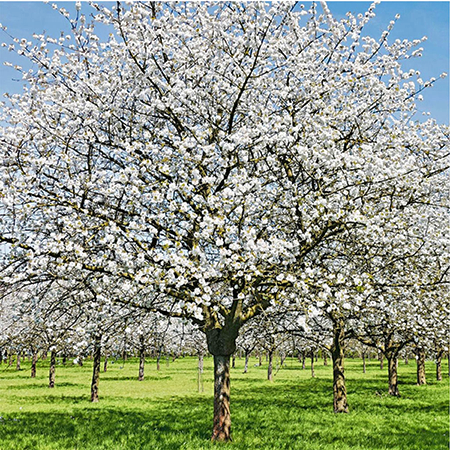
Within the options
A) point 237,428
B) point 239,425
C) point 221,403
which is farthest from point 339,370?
point 221,403

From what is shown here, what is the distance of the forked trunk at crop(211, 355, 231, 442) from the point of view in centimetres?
1017

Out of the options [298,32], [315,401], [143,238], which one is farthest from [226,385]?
[315,401]

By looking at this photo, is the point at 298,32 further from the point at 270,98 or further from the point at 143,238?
the point at 143,238

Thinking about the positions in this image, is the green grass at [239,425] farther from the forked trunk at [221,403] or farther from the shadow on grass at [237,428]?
the forked trunk at [221,403]

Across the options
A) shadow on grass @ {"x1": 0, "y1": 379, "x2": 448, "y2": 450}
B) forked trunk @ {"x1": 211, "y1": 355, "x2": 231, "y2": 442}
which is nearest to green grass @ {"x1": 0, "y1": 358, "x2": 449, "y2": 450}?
shadow on grass @ {"x1": 0, "y1": 379, "x2": 448, "y2": 450}

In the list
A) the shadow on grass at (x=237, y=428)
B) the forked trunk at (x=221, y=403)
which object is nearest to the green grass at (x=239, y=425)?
the shadow on grass at (x=237, y=428)

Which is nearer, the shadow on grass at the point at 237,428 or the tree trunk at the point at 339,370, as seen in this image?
the shadow on grass at the point at 237,428

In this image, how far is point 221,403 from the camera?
33.7 feet

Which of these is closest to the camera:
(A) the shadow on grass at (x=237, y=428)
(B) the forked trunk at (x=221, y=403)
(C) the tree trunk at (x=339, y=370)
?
(A) the shadow on grass at (x=237, y=428)

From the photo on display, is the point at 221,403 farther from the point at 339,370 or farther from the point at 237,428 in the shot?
the point at 339,370

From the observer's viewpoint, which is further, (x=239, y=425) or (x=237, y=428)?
(x=239, y=425)

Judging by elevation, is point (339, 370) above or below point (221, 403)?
below

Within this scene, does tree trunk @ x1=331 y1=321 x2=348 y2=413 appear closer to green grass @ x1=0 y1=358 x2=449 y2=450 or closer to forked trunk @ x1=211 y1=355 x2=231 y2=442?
green grass @ x1=0 y1=358 x2=449 y2=450

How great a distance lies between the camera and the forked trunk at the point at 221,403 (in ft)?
33.4
